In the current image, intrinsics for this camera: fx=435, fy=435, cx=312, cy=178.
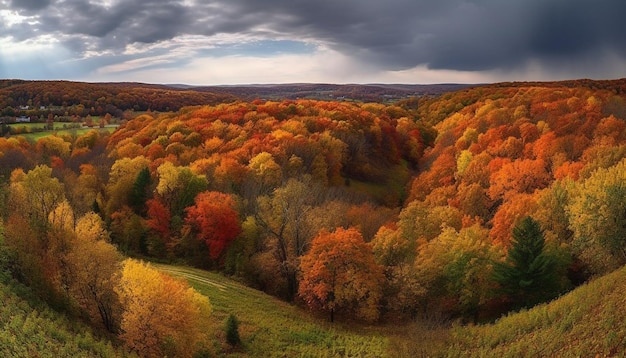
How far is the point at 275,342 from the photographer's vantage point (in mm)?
32031

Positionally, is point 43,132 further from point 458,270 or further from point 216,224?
point 458,270

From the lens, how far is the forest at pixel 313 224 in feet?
91.8

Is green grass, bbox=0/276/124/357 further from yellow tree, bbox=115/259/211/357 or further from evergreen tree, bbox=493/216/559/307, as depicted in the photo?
evergreen tree, bbox=493/216/559/307

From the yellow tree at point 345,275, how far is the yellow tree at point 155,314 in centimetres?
1311

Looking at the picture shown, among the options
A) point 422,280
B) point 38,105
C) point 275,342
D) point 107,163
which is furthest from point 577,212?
point 38,105

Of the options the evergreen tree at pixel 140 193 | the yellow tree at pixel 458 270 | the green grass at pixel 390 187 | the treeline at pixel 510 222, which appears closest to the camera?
the treeline at pixel 510 222

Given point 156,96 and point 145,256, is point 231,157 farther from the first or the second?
point 156,96

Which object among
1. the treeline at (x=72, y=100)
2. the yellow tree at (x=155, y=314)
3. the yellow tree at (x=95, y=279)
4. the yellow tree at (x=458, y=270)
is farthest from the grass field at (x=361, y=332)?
the treeline at (x=72, y=100)

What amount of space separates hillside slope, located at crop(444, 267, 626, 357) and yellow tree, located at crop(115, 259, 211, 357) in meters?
16.0

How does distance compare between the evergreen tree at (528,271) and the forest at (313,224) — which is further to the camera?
the evergreen tree at (528,271)

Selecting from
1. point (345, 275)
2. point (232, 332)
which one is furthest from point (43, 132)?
point (345, 275)

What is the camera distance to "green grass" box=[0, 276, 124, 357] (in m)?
19.7

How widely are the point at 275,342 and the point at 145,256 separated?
26.4 meters

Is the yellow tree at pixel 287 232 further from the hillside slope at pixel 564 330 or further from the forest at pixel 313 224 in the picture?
the hillside slope at pixel 564 330
